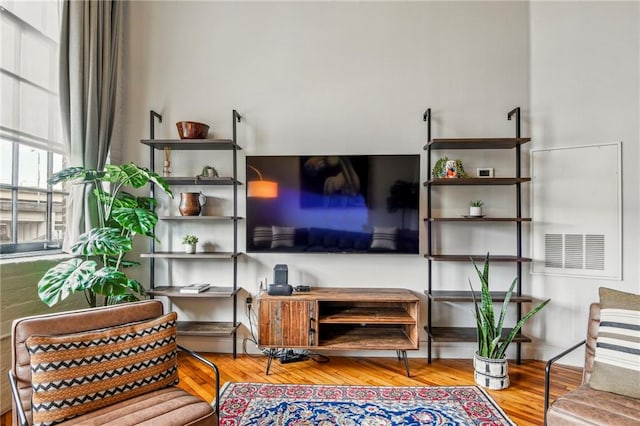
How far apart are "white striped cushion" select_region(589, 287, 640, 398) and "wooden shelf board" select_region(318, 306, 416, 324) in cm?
109

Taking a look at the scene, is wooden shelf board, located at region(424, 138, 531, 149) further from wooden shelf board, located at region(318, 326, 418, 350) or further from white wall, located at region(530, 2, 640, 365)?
wooden shelf board, located at region(318, 326, 418, 350)

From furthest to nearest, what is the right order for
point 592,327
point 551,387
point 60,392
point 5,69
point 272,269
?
point 272,269 → point 551,387 → point 5,69 → point 592,327 → point 60,392

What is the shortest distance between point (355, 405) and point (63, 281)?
6.22ft

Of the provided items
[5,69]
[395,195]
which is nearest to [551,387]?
[395,195]

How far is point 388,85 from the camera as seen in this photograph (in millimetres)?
2869

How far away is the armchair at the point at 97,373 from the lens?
1.30 metres

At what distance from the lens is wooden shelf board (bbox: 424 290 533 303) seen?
253 cm

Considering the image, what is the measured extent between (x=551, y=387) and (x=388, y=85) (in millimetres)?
2650

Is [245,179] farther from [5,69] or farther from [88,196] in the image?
[5,69]

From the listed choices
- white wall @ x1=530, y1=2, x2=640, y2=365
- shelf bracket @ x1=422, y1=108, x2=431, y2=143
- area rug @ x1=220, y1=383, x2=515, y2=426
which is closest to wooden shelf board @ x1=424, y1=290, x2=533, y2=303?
white wall @ x1=530, y1=2, x2=640, y2=365

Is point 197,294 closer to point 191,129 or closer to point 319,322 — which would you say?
point 319,322

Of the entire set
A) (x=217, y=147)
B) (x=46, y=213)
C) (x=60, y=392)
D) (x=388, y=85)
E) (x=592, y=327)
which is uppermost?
(x=388, y=85)

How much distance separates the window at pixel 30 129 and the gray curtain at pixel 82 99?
172 millimetres

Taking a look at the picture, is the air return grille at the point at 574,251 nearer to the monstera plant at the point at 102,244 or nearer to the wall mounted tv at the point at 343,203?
the wall mounted tv at the point at 343,203
